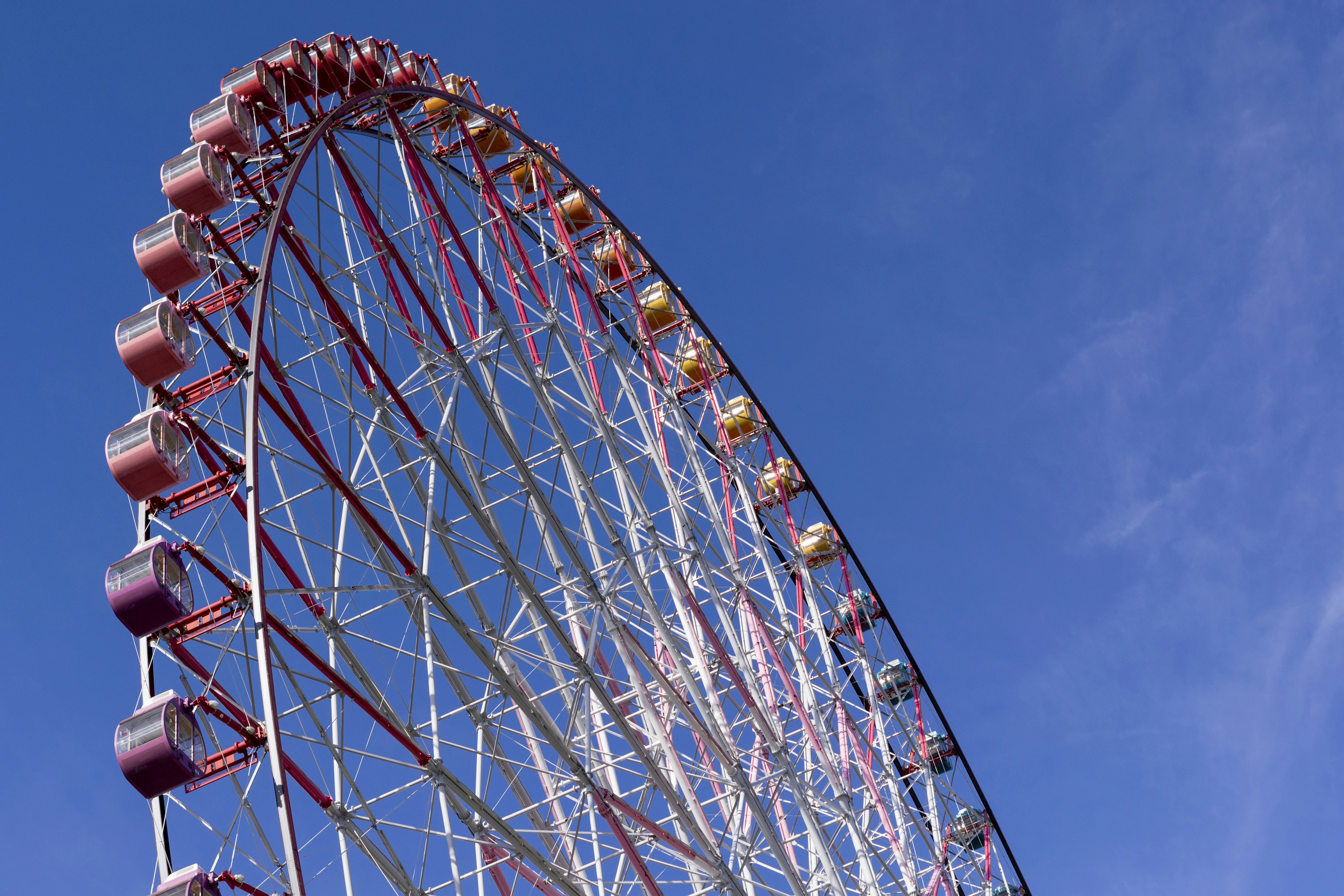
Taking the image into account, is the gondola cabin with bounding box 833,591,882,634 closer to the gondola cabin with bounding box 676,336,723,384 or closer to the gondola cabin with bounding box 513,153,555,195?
the gondola cabin with bounding box 676,336,723,384

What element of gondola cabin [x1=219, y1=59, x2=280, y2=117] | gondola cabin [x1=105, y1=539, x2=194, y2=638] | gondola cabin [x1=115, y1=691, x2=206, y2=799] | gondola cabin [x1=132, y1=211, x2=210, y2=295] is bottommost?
gondola cabin [x1=115, y1=691, x2=206, y2=799]

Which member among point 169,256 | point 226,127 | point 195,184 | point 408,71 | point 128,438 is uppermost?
point 408,71

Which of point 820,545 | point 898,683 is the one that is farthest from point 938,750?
point 820,545

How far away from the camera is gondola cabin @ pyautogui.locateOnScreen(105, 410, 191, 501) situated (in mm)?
14836

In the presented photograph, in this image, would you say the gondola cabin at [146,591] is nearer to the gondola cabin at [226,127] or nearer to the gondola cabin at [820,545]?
the gondola cabin at [226,127]

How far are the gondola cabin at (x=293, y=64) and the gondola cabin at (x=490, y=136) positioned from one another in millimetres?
5631

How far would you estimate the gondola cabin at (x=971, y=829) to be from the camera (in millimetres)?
31672

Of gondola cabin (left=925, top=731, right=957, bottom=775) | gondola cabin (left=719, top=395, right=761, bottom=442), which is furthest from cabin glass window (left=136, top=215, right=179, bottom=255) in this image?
gondola cabin (left=925, top=731, right=957, bottom=775)

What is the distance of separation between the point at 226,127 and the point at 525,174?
8687 mm

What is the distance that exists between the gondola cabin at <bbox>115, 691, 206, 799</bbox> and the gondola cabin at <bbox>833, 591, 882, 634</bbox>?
17090 mm

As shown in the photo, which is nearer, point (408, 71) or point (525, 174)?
point (408, 71)

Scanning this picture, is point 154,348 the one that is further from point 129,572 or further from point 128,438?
point 129,572

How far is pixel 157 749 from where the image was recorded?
13227 millimetres

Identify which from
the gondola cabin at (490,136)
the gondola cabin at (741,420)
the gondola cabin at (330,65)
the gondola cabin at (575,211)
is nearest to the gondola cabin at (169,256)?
the gondola cabin at (330,65)
